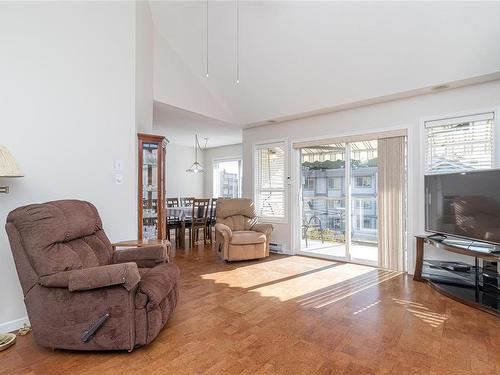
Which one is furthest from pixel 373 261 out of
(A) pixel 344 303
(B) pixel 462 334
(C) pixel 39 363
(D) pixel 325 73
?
(C) pixel 39 363

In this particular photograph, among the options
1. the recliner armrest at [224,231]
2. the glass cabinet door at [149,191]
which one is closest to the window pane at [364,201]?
the recliner armrest at [224,231]

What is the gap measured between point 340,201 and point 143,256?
350 cm

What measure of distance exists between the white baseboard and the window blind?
4908mm

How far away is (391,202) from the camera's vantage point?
4.41 m

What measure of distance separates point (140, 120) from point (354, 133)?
3.28 metres

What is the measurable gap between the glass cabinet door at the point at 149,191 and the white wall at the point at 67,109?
0.84 ft

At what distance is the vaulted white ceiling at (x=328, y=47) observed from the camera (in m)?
3.27

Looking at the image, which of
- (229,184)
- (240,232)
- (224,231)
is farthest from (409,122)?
(229,184)

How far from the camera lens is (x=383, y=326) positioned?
2553mm

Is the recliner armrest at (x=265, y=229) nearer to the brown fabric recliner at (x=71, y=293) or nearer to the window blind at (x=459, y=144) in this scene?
the window blind at (x=459, y=144)

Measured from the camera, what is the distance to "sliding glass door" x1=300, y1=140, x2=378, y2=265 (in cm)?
479

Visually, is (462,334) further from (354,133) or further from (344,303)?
(354,133)

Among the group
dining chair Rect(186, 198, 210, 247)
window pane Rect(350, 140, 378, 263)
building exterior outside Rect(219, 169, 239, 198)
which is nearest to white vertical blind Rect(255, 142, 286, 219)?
dining chair Rect(186, 198, 210, 247)

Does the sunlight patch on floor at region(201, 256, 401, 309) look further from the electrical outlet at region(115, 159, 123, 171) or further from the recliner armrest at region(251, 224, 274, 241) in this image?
the electrical outlet at region(115, 159, 123, 171)
